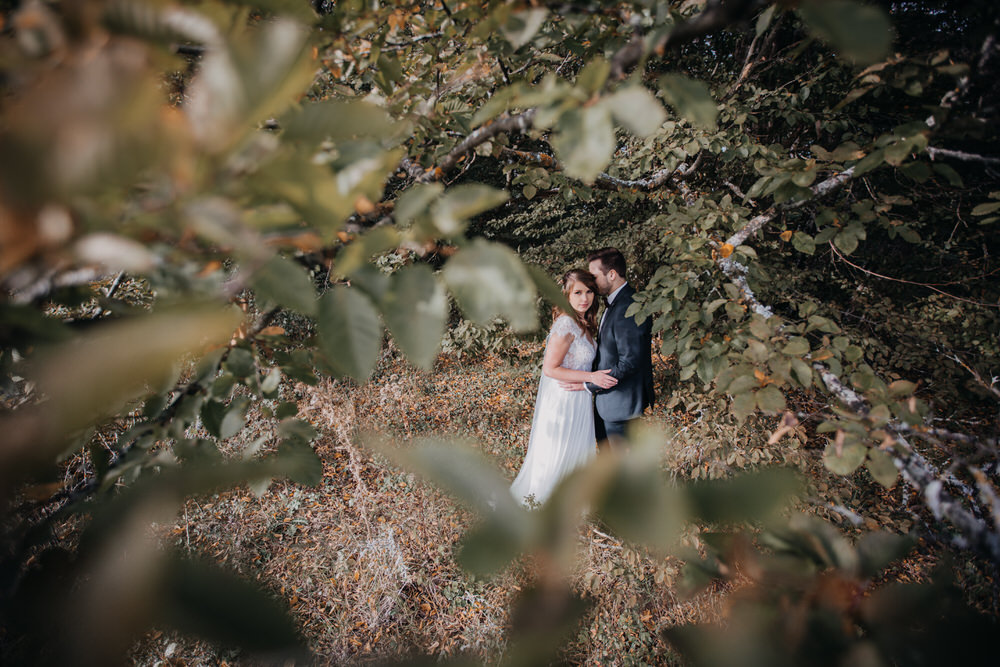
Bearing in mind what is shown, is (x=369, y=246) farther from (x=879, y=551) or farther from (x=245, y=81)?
(x=879, y=551)

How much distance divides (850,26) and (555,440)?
363 cm

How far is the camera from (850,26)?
454 millimetres

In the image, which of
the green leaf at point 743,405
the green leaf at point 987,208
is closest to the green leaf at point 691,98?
the green leaf at point 743,405

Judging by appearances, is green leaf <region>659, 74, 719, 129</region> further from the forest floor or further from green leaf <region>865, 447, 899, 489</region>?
the forest floor

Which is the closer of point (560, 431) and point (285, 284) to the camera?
point (285, 284)

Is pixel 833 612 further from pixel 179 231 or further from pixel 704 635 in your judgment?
pixel 179 231

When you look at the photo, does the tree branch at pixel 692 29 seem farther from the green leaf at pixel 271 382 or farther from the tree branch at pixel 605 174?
the tree branch at pixel 605 174

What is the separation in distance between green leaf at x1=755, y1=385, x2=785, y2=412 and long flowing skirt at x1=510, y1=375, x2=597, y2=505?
2431 mm

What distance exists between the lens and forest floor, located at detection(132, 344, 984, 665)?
2.48 meters

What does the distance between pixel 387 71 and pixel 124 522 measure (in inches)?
43.1

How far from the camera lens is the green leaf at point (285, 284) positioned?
0.45 m

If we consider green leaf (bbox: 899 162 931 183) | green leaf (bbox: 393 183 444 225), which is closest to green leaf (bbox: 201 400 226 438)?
green leaf (bbox: 393 183 444 225)

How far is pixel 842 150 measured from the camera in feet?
4.61

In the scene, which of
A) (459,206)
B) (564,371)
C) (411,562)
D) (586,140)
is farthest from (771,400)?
(411,562)
